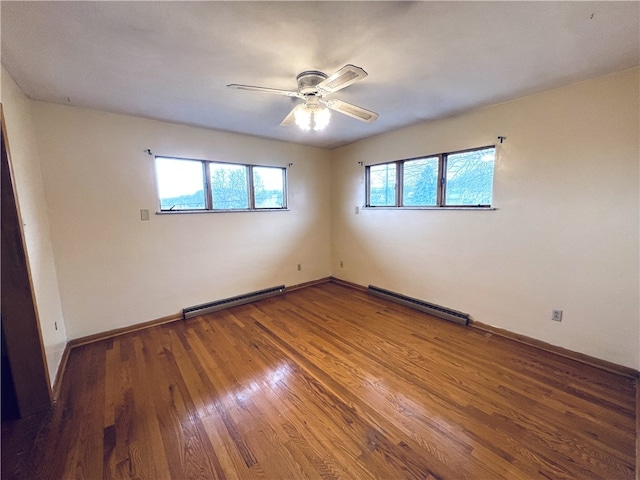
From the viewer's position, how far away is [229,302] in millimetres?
3521

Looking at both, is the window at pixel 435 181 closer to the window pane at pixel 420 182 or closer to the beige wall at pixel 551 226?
the window pane at pixel 420 182

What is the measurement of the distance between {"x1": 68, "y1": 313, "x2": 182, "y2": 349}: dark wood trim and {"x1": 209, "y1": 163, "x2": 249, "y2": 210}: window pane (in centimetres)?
149

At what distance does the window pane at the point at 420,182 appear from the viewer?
10.6 ft

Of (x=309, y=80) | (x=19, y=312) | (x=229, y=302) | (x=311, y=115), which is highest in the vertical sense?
(x=309, y=80)

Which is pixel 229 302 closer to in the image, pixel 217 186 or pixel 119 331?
pixel 119 331

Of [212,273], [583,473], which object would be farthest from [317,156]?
[583,473]

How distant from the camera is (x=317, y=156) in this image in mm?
4395

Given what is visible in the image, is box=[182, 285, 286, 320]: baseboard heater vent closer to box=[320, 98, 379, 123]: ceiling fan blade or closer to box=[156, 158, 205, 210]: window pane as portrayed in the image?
box=[156, 158, 205, 210]: window pane

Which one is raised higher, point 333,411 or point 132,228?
point 132,228

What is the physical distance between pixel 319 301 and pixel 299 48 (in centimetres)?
303

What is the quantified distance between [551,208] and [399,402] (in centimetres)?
219

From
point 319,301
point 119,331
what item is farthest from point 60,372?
point 319,301

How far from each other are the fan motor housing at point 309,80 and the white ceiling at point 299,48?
0.15ft

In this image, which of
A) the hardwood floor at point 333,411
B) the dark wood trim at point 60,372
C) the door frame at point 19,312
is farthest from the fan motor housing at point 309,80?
the dark wood trim at point 60,372
